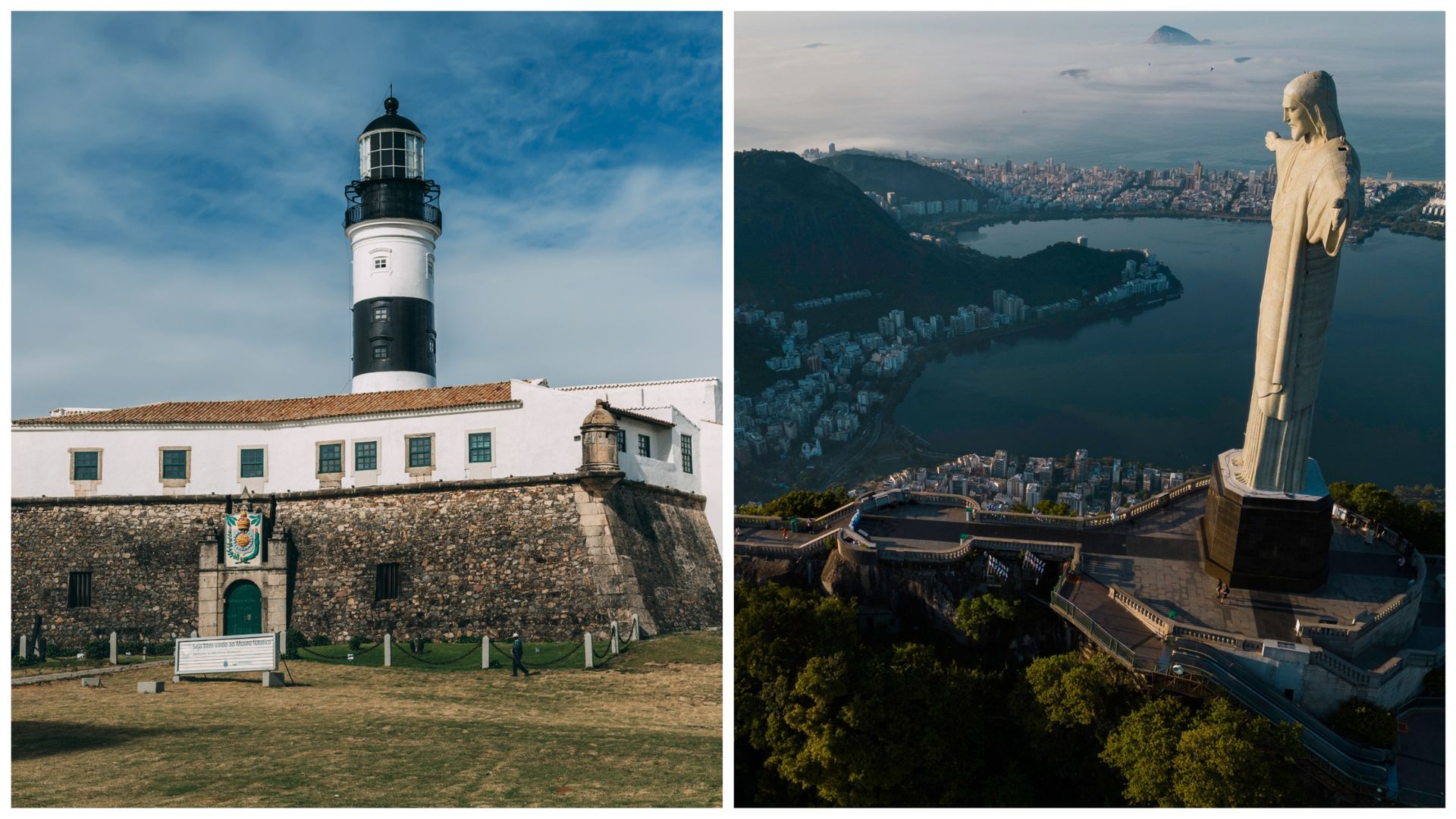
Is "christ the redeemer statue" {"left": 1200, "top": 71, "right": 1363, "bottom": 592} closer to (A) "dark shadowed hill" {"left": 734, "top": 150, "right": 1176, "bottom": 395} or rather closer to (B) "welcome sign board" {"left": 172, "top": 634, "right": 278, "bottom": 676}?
(B) "welcome sign board" {"left": 172, "top": 634, "right": 278, "bottom": 676}

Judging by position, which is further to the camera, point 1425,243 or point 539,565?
point 1425,243

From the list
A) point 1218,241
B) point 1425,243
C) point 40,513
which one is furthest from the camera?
point 1218,241

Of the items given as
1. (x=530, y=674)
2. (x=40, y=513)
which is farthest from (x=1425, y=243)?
(x=40, y=513)

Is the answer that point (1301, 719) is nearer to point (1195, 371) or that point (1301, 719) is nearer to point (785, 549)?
point (785, 549)

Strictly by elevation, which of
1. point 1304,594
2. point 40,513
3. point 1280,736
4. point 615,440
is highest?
point 615,440

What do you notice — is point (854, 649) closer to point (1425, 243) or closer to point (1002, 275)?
point (1425, 243)

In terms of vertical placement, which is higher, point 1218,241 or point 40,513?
point 1218,241

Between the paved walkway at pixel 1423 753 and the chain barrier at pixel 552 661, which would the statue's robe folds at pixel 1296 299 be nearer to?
the paved walkway at pixel 1423 753
